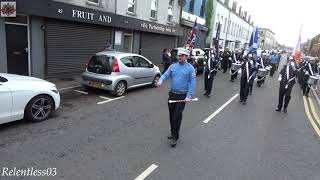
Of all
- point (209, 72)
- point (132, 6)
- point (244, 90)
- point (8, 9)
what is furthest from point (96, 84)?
point (132, 6)

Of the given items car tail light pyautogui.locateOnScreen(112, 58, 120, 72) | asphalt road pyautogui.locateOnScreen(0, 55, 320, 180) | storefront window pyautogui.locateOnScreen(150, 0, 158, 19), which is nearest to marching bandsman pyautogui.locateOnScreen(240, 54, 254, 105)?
asphalt road pyautogui.locateOnScreen(0, 55, 320, 180)

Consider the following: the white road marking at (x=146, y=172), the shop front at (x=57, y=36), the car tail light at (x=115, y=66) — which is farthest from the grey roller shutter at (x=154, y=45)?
the white road marking at (x=146, y=172)

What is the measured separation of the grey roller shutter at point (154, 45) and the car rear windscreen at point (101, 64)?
28.4 ft

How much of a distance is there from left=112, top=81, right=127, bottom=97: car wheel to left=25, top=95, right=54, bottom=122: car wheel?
3.08 meters

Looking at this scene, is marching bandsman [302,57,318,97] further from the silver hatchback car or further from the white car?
the white car

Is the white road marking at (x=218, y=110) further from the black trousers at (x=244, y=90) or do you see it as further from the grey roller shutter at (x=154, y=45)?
the grey roller shutter at (x=154, y=45)

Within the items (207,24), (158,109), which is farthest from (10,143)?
(207,24)

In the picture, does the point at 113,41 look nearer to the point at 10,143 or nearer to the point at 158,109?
the point at 158,109

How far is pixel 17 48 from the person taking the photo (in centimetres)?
1027

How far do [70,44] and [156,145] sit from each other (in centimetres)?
881

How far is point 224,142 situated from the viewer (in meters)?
5.98

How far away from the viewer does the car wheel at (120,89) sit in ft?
31.5

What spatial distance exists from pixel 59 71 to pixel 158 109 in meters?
6.01

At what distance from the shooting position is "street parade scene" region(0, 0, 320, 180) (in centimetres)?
466
